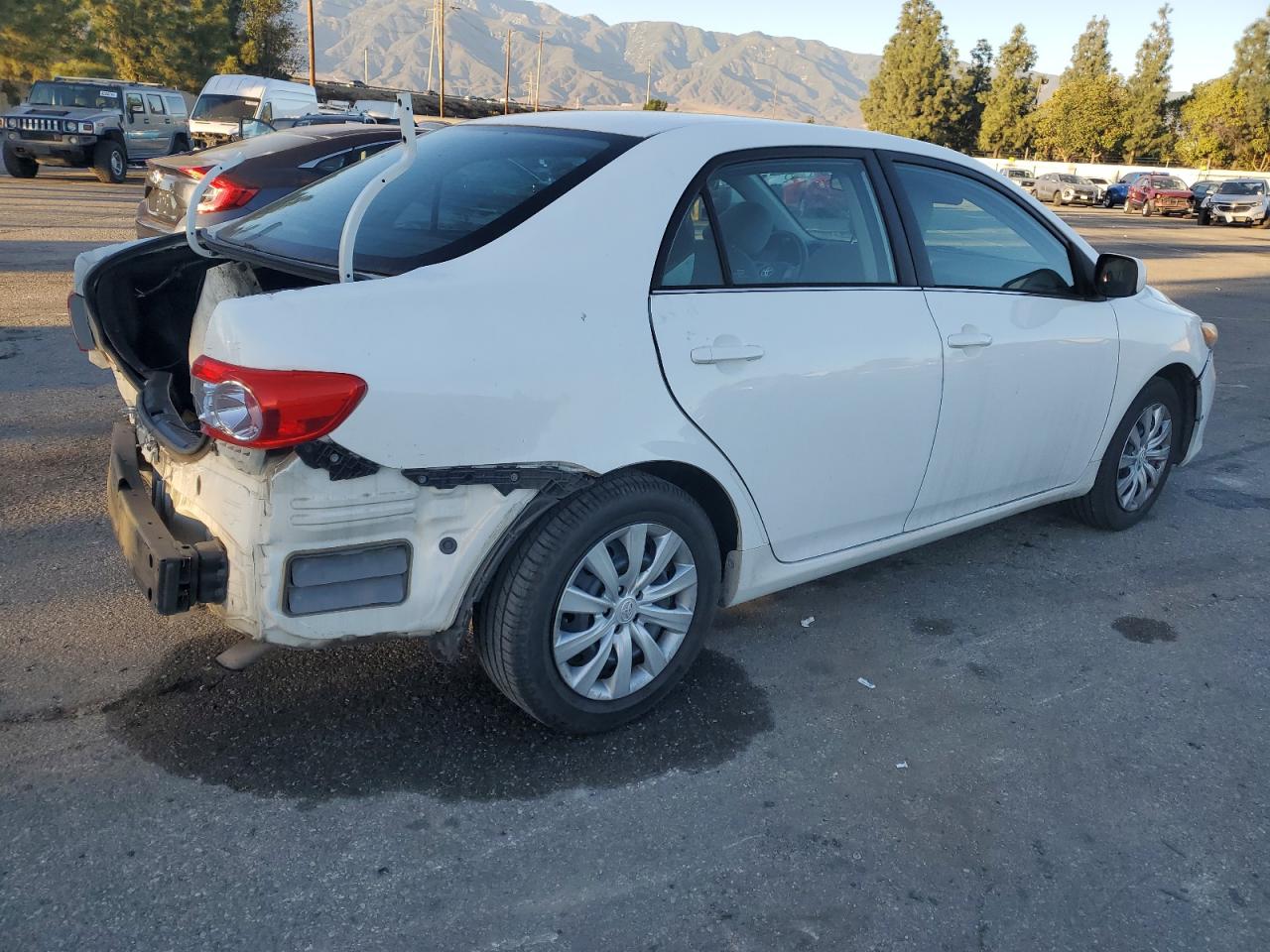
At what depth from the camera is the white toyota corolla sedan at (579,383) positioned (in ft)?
8.03

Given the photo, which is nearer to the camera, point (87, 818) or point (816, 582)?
point (87, 818)

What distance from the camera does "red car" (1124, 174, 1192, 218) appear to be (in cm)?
3812

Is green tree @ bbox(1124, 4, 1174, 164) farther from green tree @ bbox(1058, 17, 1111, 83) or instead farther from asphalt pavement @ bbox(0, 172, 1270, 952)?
asphalt pavement @ bbox(0, 172, 1270, 952)

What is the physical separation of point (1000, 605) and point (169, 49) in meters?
45.9

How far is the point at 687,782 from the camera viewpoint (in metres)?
2.85

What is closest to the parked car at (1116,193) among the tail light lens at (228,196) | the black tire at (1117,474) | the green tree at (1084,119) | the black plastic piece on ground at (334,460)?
the green tree at (1084,119)

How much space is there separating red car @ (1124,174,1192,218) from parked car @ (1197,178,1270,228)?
250 centimetres

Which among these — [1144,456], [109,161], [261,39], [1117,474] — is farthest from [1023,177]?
[1117,474]

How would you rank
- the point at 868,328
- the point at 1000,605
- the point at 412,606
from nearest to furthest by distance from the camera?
1. the point at 412,606
2. the point at 868,328
3. the point at 1000,605

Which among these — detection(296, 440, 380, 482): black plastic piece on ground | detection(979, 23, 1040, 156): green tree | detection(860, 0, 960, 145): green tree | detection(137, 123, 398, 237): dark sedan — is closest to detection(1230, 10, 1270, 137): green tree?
detection(979, 23, 1040, 156): green tree

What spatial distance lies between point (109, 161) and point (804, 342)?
2067 cm

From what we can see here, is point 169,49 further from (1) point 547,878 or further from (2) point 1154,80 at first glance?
(2) point 1154,80

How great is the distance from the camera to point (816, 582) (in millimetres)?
4246

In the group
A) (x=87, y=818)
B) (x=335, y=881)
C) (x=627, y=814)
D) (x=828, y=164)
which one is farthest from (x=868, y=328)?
(x=87, y=818)
